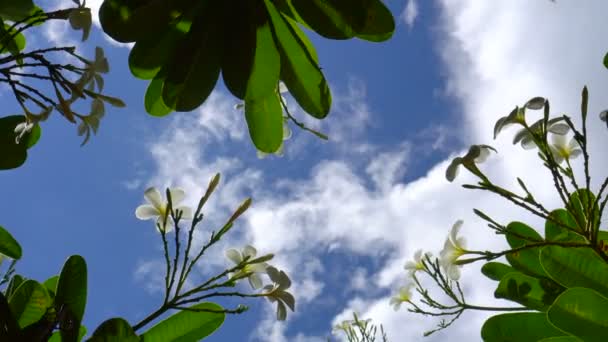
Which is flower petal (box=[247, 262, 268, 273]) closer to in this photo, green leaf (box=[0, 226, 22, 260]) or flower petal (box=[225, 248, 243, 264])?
flower petal (box=[225, 248, 243, 264])

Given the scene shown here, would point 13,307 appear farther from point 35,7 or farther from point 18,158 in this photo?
point 35,7

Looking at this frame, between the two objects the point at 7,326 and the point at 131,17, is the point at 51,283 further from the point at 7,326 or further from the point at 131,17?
the point at 131,17

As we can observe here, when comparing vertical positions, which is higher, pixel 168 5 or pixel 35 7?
pixel 35 7

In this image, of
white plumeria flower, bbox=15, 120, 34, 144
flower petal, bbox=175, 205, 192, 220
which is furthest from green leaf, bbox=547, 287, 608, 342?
white plumeria flower, bbox=15, 120, 34, 144

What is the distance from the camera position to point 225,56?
1.73 m

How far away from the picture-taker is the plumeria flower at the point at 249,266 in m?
1.54

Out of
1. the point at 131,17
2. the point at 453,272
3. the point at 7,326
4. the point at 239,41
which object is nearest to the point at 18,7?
the point at 131,17

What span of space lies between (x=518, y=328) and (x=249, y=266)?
926 mm

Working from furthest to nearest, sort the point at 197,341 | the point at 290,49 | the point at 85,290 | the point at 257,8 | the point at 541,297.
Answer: the point at 541,297 → the point at 290,49 → the point at 257,8 → the point at 197,341 → the point at 85,290

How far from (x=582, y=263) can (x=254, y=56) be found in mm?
1118

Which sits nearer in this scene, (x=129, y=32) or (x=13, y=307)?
(x=13, y=307)

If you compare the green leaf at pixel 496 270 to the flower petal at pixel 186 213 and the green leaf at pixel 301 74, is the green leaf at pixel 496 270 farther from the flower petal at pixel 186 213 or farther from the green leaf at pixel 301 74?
the flower petal at pixel 186 213

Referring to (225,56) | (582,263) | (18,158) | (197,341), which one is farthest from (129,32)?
(582,263)

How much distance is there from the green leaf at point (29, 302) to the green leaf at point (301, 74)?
35.0 inches
